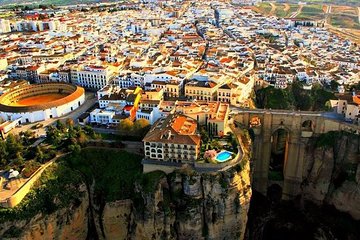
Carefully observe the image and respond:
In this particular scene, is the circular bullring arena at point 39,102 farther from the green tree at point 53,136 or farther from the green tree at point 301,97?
the green tree at point 301,97

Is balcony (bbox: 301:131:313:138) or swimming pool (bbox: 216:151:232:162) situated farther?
balcony (bbox: 301:131:313:138)

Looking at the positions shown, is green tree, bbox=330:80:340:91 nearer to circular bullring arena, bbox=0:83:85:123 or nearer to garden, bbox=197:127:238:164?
garden, bbox=197:127:238:164

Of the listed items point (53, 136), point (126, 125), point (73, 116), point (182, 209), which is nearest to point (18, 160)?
point (53, 136)

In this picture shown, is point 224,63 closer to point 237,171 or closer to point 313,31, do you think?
point 237,171

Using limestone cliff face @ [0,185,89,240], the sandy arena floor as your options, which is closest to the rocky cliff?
limestone cliff face @ [0,185,89,240]

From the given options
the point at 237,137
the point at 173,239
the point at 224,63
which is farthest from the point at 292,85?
the point at 173,239

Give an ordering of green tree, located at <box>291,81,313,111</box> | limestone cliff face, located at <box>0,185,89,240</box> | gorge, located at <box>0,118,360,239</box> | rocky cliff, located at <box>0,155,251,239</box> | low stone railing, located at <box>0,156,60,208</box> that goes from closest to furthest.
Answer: low stone railing, located at <box>0,156,60,208</box>, limestone cliff face, located at <box>0,185,89,240</box>, rocky cliff, located at <box>0,155,251,239</box>, gorge, located at <box>0,118,360,239</box>, green tree, located at <box>291,81,313,111</box>
